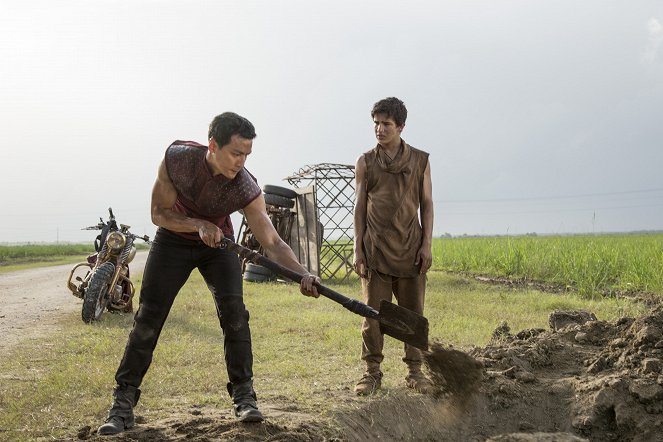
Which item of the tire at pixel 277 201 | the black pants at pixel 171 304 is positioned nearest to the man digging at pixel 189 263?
the black pants at pixel 171 304

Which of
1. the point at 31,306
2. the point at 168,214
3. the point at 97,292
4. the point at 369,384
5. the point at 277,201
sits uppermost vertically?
the point at 277,201

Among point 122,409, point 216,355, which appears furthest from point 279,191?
point 122,409

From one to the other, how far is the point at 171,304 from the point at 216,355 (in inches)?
105

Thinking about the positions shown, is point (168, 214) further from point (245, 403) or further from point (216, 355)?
point (216, 355)

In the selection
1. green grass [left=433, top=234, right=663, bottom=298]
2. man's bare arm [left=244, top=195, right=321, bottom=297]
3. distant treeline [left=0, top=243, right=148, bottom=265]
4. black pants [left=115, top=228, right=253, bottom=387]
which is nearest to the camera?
black pants [left=115, top=228, right=253, bottom=387]

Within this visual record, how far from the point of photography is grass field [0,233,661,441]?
167 inches

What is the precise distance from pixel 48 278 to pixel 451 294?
11.2 m

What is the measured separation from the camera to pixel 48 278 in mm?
16281

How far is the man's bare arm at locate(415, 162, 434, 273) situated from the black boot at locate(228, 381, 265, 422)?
149 cm

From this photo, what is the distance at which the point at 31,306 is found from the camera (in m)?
10.3

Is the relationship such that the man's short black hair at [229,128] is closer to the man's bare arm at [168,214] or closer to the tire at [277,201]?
the man's bare arm at [168,214]

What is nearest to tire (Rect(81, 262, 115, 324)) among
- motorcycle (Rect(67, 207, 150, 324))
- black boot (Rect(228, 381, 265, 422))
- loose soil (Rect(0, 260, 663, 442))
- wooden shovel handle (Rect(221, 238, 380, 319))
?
motorcycle (Rect(67, 207, 150, 324))

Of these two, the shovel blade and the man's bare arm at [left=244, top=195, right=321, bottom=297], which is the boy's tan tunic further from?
the man's bare arm at [left=244, top=195, right=321, bottom=297]

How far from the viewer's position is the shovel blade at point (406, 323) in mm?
3646
